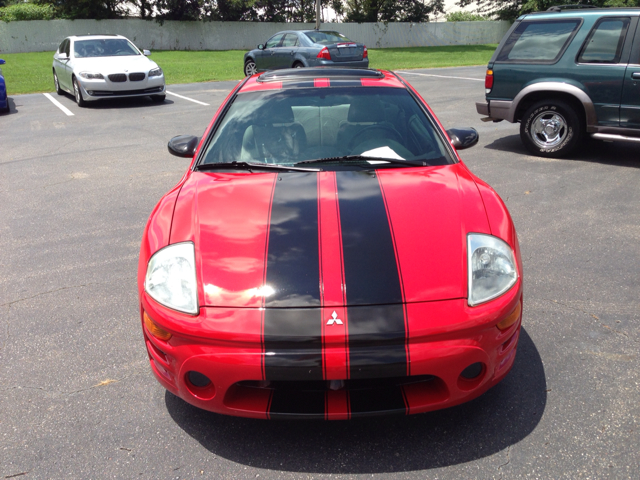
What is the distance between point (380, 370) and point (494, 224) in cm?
105

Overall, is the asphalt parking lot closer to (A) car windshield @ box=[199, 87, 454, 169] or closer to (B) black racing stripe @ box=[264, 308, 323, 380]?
(B) black racing stripe @ box=[264, 308, 323, 380]

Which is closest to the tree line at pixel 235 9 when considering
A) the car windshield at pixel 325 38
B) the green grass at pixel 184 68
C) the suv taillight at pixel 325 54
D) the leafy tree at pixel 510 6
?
the leafy tree at pixel 510 6

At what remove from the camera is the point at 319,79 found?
13.4ft

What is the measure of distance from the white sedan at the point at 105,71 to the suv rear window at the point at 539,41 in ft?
26.4

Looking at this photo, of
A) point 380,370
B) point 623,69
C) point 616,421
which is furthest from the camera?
point 623,69

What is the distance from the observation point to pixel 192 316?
93.9 inches

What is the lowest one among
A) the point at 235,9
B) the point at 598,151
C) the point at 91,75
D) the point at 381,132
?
the point at 598,151

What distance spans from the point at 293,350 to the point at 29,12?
40503 mm

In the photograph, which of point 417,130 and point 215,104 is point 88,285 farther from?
point 215,104

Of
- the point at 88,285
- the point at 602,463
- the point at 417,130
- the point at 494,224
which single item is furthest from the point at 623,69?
the point at 88,285

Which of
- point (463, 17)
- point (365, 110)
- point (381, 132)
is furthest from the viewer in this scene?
point (463, 17)

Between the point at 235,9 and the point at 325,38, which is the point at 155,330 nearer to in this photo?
the point at 325,38

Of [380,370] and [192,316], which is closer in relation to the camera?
[380,370]

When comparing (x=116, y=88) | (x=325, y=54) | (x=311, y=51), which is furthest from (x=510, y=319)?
(x=311, y=51)
